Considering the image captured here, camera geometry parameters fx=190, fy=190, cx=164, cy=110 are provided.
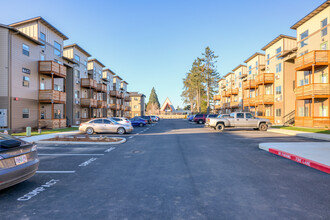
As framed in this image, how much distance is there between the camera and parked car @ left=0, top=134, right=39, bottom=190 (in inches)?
155

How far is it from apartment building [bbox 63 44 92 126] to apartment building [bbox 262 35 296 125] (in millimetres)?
30366

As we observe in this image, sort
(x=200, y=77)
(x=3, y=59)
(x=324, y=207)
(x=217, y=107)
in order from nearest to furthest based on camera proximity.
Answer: (x=324, y=207), (x=3, y=59), (x=200, y=77), (x=217, y=107)

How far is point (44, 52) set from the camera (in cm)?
2241

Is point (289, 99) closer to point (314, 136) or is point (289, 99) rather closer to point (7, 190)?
point (314, 136)

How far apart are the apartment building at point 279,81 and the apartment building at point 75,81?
99.6ft

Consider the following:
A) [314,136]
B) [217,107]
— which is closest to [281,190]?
[314,136]

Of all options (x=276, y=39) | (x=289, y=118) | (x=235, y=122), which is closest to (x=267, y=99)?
(x=289, y=118)

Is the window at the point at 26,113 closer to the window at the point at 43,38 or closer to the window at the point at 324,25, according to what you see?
the window at the point at 43,38

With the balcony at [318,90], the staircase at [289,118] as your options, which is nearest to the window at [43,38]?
the balcony at [318,90]

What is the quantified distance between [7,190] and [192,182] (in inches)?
180

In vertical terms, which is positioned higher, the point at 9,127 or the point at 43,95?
the point at 43,95

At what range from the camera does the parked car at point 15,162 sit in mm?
3949

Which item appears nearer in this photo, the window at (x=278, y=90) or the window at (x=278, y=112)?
the window at (x=278, y=112)

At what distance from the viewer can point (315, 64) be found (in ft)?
68.4
